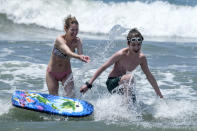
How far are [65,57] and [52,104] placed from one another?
72 cm

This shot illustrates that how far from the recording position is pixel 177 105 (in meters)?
7.22

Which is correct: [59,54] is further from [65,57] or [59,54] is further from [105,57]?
[105,57]

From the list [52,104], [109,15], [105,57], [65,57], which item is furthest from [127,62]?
[109,15]

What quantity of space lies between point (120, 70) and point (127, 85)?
1.07 feet

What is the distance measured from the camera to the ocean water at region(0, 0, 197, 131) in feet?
20.7

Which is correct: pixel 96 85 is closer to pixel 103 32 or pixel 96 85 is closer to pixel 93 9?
pixel 103 32

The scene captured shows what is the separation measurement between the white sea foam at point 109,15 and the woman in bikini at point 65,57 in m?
10.3

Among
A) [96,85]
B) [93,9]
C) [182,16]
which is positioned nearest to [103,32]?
[93,9]

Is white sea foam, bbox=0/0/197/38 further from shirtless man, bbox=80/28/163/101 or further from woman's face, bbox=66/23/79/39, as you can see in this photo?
woman's face, bbox=66/23/79/39

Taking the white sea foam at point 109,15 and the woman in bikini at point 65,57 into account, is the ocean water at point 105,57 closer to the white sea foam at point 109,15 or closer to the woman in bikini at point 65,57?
the white sea foam at point 109,15

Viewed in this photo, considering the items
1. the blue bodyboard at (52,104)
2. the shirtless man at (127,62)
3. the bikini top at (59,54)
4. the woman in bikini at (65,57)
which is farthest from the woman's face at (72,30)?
the blue bodyboard at (52,104)

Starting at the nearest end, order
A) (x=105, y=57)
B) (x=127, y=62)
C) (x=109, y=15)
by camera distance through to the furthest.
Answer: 1. (x=127, y=62)
2. (x=105, y=57)
3. (x=109, y=15)

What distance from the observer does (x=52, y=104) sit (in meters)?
6.47

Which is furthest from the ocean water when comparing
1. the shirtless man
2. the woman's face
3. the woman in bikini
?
the woman's face
